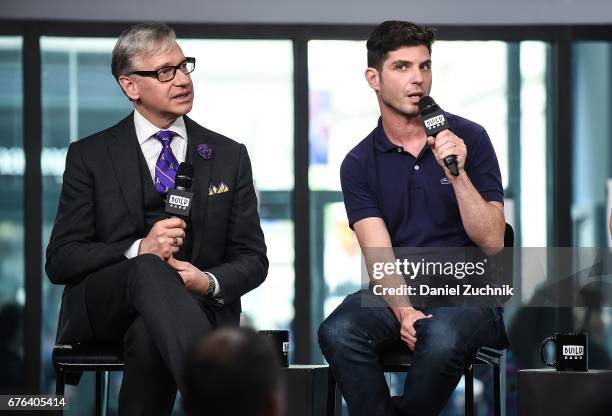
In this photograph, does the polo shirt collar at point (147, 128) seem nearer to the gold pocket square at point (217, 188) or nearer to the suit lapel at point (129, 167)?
the suit lapel at point (129, 167)

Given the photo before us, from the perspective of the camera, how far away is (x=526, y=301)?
223 inches

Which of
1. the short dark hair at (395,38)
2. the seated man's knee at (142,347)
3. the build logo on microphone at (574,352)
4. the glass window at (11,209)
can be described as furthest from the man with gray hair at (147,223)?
the glass window at (11,209)

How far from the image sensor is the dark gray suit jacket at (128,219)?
302 centimetres

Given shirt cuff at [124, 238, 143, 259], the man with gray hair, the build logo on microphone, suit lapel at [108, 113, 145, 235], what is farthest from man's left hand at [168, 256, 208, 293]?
the build logo on microphone

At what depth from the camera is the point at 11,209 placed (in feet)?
19.0

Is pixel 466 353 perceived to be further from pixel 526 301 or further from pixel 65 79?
pixel 65 79

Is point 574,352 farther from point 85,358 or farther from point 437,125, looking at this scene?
point 85,358

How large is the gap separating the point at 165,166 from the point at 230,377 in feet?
6.27

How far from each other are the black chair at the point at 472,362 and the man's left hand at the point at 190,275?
1.68 ft

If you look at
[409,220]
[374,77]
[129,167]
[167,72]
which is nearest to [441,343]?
[409,220]

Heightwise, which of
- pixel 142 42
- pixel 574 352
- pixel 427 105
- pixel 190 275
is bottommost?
pixel 574 352

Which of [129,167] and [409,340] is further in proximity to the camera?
[129,167]

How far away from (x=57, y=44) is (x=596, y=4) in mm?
3022

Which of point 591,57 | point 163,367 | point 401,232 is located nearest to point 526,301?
point 591,57
